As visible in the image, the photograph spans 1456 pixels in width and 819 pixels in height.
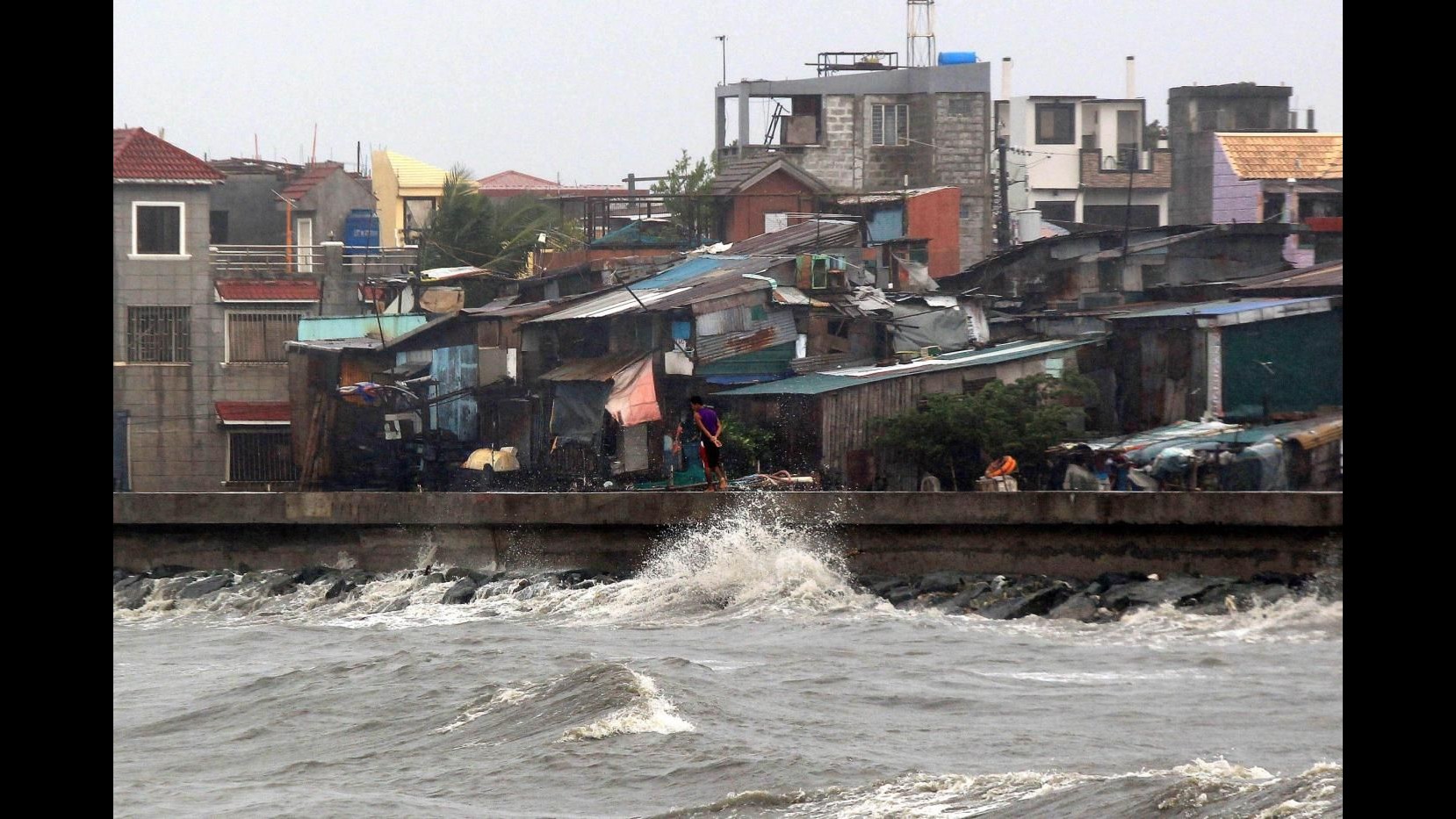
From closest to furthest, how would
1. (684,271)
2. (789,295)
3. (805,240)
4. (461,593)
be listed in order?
(461,593)
(789,295)
(684,271)
(805,240)

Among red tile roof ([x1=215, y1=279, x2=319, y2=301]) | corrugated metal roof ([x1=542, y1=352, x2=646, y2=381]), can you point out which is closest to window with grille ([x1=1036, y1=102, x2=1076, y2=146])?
red tile roof ([x1=215, y1=279, x2=319, y2=301])

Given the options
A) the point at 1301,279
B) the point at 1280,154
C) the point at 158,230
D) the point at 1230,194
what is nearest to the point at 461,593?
the point at 1301,279

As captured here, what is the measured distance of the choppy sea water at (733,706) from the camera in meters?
6.59

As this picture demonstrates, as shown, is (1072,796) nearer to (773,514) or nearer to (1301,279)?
(773,514)

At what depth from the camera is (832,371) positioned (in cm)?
2205

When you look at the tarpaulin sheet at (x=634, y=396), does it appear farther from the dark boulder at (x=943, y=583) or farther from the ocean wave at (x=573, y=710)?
the ocean wave at (x=573, y=710)

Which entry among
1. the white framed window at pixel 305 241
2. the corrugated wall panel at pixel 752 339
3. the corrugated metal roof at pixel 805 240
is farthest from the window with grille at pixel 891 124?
the corrugated wall panel at pixel 752 339

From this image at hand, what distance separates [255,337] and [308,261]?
3212 millimetres

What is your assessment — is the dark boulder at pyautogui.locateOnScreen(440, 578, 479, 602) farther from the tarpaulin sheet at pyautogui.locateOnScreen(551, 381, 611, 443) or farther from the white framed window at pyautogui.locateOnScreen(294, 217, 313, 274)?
the white framed window at pyautogui.locateOnScreen(294, 217, 313, 274)

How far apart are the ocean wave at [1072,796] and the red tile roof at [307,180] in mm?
28432

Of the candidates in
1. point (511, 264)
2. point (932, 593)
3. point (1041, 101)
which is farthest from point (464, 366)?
point (1041, 101)

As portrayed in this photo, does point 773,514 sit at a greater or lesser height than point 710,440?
lesser

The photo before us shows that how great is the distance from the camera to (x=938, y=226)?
29.6 meters
